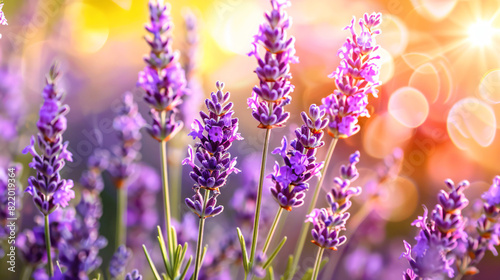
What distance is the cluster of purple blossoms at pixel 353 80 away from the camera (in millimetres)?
1117

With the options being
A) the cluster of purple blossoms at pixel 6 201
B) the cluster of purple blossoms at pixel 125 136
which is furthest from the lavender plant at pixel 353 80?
the cluster of purple blossoms at pixel 6 201

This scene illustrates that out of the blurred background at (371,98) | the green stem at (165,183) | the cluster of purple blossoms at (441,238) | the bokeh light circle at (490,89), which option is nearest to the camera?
the cluster of purple blossoms at (441,238)

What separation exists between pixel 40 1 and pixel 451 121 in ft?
10.7

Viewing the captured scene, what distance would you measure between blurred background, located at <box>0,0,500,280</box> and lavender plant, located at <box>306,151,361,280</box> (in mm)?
1140

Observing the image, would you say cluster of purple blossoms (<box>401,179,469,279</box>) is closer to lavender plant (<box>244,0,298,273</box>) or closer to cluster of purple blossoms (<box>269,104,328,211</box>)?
cluster of purple blossoms (<box>269,104,328,211</box>)

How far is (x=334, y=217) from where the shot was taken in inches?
44.7

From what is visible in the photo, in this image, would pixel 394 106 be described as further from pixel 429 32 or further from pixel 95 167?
pixel 95 167

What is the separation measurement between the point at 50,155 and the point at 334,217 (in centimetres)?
75

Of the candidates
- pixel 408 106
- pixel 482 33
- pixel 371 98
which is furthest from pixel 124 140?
pixel 408 106

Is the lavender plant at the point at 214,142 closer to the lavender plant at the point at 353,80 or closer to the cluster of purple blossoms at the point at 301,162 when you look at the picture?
the cluster of purple blossoms at the point at 301,162

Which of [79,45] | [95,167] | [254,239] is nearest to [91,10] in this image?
[79,45]

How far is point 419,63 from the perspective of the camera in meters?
3.90

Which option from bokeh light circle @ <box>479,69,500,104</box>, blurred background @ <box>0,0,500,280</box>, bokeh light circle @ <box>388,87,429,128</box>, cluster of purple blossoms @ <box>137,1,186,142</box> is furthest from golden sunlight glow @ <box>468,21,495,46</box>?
cluster of purple blossoms @ <box>137,1,186,142</box>

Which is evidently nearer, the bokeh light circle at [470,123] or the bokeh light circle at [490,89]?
the bokeh light circle at [490,89]
